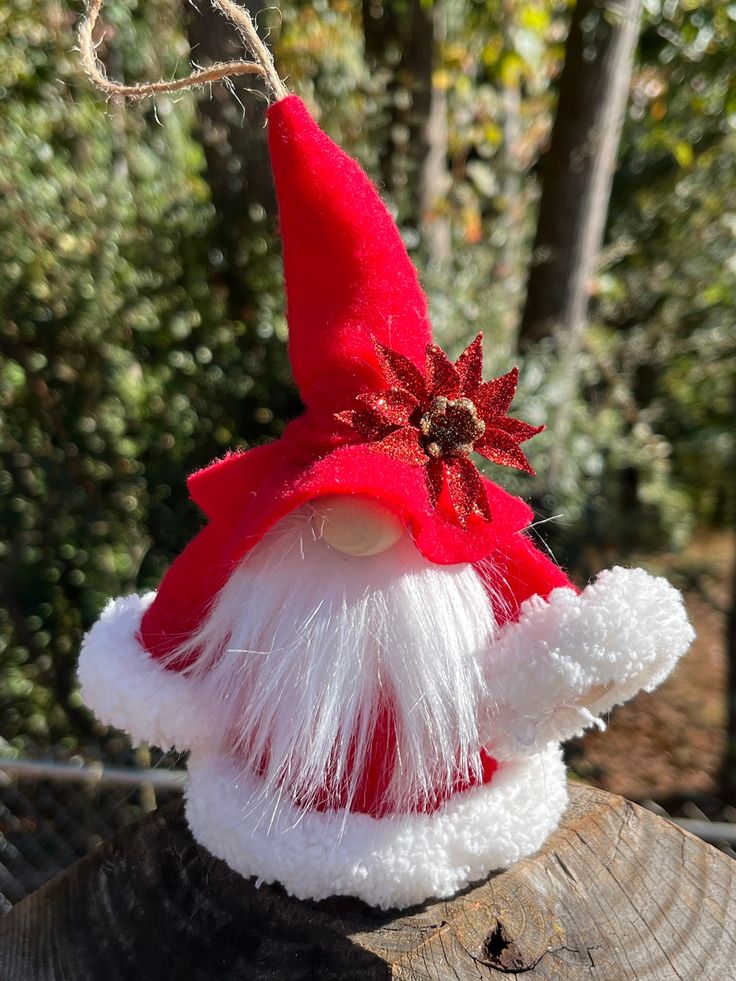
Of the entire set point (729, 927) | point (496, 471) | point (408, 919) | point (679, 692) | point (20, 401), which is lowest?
point (679, 692)

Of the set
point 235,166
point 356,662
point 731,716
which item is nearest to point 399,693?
point 356,662

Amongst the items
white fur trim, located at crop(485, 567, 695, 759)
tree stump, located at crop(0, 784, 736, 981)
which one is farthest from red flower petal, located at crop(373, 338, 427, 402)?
tree stump, located at crop(0, 784, 736, 981)

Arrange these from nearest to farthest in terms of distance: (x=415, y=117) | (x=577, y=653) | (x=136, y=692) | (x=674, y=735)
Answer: (x=577, y=653) < (x=136, y=692) < (x=415, y=117) < (x=674, y=735)

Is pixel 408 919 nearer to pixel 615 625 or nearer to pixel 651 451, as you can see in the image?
pixel 615 625

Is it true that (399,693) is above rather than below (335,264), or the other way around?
below

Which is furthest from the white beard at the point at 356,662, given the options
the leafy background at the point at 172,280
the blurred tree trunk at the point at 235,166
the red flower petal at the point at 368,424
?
the blurred tree trunk at the point at 235,166

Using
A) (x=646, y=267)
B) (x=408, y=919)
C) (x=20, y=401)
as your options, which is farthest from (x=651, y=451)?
(x=408, y=919)

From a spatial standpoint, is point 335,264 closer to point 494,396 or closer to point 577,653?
point 494,396
